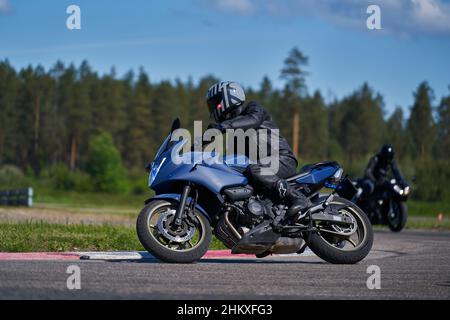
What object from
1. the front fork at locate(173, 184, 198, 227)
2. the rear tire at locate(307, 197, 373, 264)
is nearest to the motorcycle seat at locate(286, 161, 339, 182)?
the rear tire at locate(307, 197, 373, 264)

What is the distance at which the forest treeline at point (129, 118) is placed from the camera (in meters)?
114

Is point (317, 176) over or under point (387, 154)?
over

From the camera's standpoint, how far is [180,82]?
146 meters

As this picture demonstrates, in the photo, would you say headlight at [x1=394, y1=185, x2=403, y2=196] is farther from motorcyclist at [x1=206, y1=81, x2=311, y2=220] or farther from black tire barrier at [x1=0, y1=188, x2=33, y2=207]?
black tire barrier at [x1=0, y1=188, x2=33, y2=207]

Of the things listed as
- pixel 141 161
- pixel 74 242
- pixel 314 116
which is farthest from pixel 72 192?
pixel 74 242

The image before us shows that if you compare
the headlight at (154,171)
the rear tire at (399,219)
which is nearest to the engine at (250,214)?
the headlight at (154,171)

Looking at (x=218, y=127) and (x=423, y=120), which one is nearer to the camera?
(x=218, y=127)

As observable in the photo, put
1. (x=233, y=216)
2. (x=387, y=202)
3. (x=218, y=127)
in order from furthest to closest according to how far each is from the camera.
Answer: (x=387, y=202), (x=233, y=216), (x=218, y=127)

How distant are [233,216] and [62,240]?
3723mm

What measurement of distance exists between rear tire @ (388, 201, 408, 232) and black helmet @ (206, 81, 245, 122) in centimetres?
1174

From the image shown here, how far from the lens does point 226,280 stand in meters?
8.15

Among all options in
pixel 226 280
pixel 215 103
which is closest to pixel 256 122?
pixel 215 103

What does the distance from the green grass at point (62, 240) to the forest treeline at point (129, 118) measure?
87.4m

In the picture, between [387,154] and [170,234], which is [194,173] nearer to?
[170,234]
